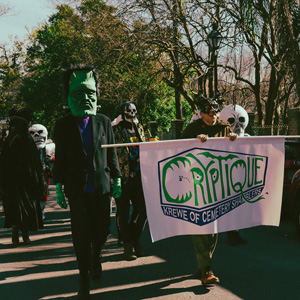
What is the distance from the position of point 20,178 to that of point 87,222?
8.98 ft

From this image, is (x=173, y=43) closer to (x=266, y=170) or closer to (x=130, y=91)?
(x=130, y=91)

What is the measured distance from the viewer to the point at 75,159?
4.30 meters

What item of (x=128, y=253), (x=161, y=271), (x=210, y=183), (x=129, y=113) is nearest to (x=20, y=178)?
(x=129, y=113)

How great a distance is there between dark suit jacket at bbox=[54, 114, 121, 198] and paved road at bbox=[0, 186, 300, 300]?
107cm

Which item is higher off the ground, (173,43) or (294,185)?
(173,43)

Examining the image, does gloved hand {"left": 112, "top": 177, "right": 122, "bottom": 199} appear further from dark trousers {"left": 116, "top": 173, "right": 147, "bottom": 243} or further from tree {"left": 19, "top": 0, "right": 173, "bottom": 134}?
tree {"left": 19, "top": 0, "right": 173, "bottom": 134}

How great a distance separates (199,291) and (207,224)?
66 cm

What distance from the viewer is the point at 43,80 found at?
3281 cm

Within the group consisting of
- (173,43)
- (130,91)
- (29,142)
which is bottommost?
(29,142)

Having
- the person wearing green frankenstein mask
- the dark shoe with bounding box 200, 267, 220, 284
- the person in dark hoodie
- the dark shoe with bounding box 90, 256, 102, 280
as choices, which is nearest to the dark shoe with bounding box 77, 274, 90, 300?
the person wearing green frankenstein mask

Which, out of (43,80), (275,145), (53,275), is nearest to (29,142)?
(53,275)

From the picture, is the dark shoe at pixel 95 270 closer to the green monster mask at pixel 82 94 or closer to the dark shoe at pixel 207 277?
the dark shoe at pixel 207 277

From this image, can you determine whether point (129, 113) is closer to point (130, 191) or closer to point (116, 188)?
point (130, 191)

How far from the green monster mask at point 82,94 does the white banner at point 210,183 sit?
0.67m
